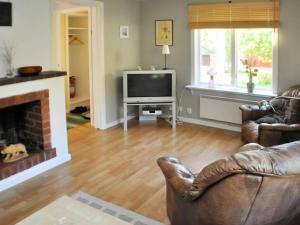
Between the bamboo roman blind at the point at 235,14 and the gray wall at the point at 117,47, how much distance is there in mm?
1082

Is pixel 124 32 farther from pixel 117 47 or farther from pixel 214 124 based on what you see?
pixel 214 124

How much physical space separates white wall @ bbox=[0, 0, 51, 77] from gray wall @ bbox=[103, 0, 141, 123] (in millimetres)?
1589

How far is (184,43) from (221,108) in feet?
4.25

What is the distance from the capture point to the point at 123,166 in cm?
419

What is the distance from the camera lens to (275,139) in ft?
11.9

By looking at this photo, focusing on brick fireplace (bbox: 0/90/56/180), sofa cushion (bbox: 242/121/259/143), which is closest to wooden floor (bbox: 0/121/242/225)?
brick fireplace (bbox: 0/90/56/180)

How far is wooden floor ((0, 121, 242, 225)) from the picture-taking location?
3320 mm

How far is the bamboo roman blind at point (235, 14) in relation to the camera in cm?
490

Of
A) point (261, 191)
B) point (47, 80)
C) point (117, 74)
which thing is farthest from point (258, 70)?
point (261, 191)

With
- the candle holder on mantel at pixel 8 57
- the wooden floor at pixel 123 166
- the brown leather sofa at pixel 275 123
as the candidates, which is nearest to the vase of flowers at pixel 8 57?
the candle holder on mantel at pixel 8 57

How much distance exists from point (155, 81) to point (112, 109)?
91cm

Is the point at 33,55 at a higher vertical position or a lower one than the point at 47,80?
higher

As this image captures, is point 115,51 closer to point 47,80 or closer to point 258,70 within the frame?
point 47,80

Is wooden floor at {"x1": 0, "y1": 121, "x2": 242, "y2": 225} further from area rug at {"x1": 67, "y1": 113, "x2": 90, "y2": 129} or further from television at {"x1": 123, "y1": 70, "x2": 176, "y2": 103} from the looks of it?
television at {"x1": 123, "y1": 70, "x2": 176, "y2": 103}
